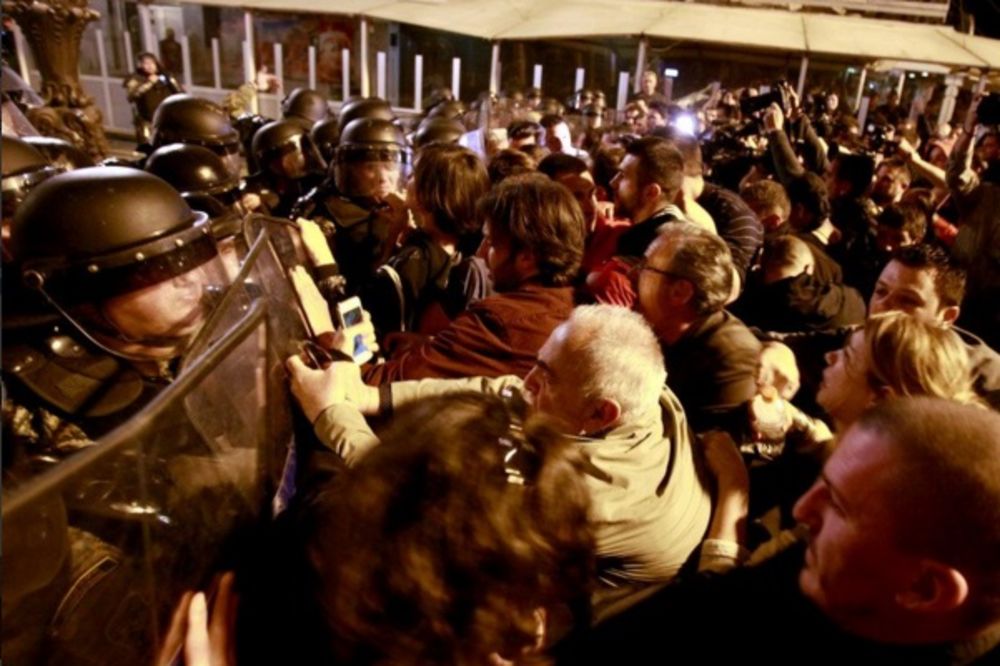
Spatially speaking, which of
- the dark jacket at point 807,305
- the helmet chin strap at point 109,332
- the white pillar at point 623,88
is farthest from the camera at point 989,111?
the white pillar at point 623,88

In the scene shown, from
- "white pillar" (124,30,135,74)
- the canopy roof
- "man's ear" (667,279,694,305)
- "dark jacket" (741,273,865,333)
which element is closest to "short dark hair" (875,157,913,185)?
"dark jacket" (741,273,865,333)

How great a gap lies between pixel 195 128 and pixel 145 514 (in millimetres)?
3594

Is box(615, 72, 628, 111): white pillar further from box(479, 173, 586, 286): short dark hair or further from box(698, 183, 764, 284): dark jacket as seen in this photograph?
box(479, 173, 586, 286): short dark hair

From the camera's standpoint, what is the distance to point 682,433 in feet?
5.76

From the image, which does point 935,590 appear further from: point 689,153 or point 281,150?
point 281,150

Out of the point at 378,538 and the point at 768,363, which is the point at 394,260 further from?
the point at 378,538

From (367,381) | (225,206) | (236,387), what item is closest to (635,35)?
(225,206)

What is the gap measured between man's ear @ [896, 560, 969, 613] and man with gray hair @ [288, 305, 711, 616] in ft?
1.92

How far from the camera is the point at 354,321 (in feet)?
6.27

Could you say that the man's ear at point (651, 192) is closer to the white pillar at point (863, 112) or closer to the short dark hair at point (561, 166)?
the short dark hair at point (561, 166)

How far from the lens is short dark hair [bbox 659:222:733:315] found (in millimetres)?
2240

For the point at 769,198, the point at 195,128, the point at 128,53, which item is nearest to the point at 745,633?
the point at 769,198

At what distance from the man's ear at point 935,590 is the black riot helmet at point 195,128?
3.71 metres

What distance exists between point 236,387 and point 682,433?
1.16 meters
